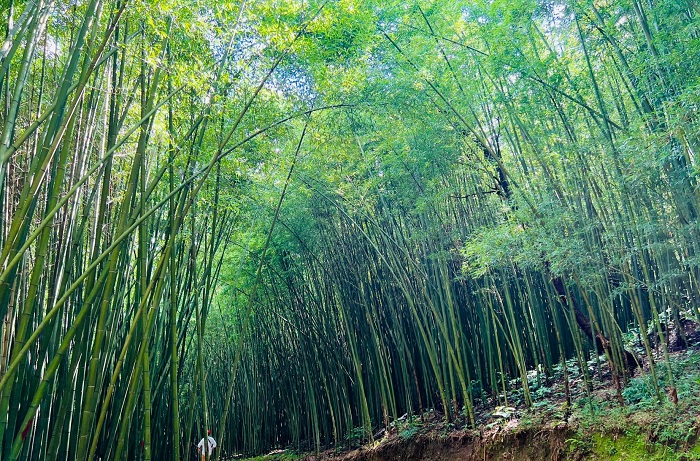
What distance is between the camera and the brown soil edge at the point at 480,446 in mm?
3814

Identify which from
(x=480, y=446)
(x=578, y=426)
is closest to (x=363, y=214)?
(x=480, y=446)

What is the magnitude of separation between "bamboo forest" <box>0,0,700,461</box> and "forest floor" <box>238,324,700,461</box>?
0.02m

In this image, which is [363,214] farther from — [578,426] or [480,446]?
[578,426]

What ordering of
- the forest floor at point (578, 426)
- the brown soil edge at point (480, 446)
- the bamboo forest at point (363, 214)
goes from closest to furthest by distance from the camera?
the bamboo forest at point (363, 214) < the forest floor at point (578, 426) < the brown soil edge at point (480, 446)

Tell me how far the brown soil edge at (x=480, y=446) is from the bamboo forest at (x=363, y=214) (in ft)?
0.07

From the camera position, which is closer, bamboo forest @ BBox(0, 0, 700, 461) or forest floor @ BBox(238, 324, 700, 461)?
bamboo forest @ BBox(0, 0, 700, 461)

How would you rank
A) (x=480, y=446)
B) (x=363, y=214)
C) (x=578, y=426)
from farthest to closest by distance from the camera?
(x=363, y=214), (x=480, y=446), (x=578, y=426)

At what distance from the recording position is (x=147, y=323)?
244cm

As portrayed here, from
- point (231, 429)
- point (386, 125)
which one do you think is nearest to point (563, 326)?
point (386, 125)

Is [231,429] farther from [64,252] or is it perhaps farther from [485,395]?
[64,252]

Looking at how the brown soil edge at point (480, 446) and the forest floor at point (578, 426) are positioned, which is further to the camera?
the brown soil edge at point (480, 446)

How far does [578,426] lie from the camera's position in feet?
12.3

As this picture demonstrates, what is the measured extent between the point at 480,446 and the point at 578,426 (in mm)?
879

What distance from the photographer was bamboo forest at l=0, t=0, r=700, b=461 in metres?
2.41
